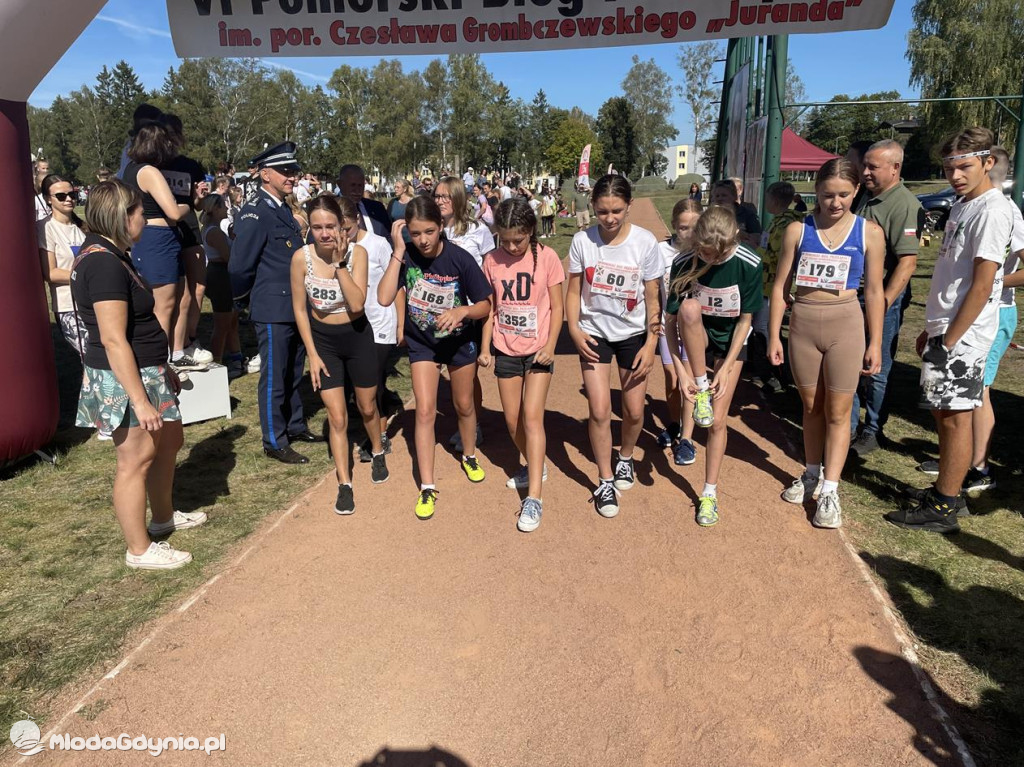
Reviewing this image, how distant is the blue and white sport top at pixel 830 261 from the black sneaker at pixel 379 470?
3066 mm

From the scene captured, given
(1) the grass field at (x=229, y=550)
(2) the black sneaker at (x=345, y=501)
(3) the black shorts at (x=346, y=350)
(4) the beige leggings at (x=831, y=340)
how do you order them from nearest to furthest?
(1) the grass field at (x=229, y=550) → (4) the beige leggings at (x=831, y=340) → (3) the black shorts at (x=346, y=350) → (2) the black sneaker at (x=345, y=501)

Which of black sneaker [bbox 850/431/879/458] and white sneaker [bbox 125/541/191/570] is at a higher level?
black sneaker [bbox 850/431/879/458]

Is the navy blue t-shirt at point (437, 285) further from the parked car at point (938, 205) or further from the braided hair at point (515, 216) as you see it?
the parked car at point (938, 205)

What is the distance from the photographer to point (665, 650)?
10.6ft

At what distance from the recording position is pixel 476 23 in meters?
5.45

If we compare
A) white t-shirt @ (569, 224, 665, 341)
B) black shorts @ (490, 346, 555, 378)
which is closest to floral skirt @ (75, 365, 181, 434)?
black shorts @ (490, 346, 555, 378)

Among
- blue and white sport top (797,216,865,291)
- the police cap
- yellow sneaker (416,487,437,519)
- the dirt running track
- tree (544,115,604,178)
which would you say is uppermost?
tree (544,115,604,178)

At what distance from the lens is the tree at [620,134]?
8200cm

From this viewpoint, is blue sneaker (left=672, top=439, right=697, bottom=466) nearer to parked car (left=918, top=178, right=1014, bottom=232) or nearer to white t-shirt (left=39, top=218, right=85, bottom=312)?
white t-shirt (left=39, top=218, right=85, bottom=312)

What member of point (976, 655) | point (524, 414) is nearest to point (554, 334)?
point (524, 414)

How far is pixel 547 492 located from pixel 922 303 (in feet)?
31.0

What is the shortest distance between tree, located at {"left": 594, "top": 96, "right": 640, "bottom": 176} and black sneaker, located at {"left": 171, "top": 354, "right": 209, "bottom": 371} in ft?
258

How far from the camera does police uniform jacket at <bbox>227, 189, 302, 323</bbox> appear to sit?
5.46 m

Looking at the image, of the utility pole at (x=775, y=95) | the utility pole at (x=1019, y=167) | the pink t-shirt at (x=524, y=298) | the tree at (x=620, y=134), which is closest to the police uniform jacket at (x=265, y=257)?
the pink t-shirt at (x=524, y=298)
